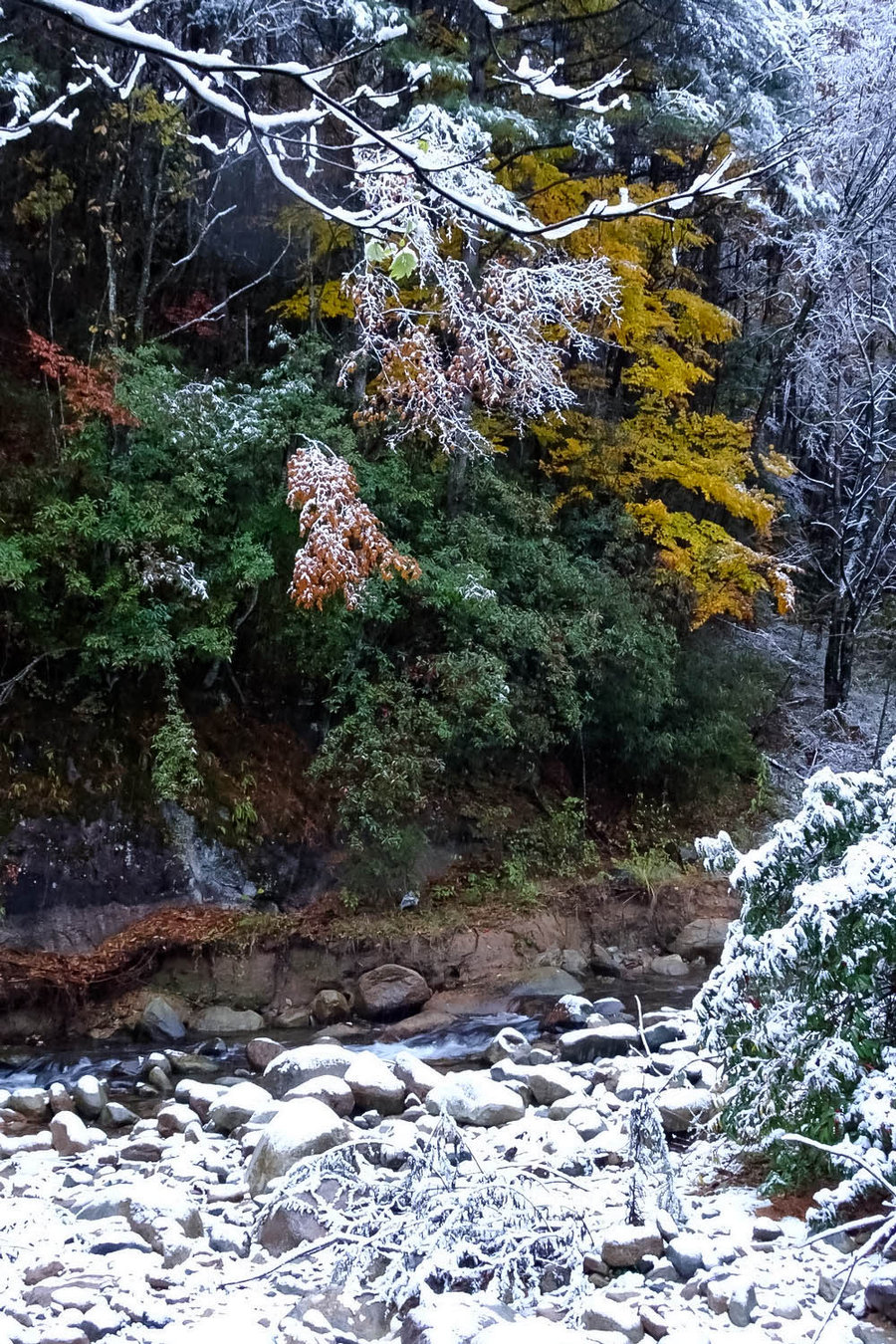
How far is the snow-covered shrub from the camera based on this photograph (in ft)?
10.8

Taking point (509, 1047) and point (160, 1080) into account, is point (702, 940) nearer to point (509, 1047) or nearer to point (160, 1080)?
point (509, 1047)

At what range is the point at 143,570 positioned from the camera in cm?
799

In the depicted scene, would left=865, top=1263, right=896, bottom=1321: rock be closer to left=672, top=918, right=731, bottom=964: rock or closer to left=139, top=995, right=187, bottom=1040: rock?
left=139, top=995, right=187, bottom=1040: rock

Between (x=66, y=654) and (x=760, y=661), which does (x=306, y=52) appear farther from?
(x=760, y=661)

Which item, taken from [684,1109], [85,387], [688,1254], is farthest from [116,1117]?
[85,387]

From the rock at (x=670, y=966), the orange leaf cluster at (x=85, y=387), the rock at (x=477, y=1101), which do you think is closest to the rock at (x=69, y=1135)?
the rock at (x=477, y=1101)

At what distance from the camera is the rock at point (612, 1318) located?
2895 mm

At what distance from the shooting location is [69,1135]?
4.85 meters

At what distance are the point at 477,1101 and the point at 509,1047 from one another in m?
1.80

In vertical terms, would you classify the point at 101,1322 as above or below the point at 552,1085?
above

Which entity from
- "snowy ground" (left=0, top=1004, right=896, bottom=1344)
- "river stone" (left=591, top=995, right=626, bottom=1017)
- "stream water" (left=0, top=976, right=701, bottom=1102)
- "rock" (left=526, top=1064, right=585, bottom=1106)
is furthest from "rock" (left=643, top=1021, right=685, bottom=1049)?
"snowy ground" (left=0, top=1004, right=896, bottom=1344)

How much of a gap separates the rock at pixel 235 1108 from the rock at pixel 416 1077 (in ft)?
2.43

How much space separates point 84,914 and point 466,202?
6.85 meters

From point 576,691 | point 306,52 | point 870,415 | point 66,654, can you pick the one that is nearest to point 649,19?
point 306,52
